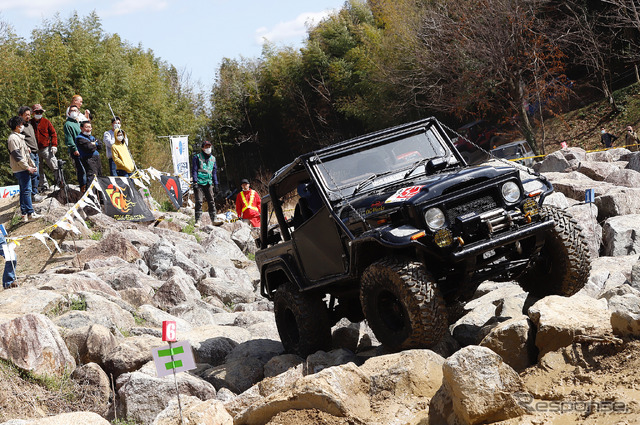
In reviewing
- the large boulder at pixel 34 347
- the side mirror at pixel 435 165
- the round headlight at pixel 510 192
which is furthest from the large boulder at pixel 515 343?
the large boulder at pixel 34 347

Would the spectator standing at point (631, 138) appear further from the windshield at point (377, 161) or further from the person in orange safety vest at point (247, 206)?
the windshield at point (377, 161)

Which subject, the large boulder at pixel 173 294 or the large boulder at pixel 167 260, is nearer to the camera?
the large boulder at pixel 173 294

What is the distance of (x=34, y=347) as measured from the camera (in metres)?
6.69

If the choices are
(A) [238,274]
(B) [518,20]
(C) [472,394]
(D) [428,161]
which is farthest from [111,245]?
(B) [518,20]

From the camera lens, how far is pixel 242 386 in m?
6.97

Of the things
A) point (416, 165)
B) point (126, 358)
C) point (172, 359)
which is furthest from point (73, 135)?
point (172, 359)

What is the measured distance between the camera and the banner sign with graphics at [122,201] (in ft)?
51.5

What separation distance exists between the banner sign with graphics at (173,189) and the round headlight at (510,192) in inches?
564

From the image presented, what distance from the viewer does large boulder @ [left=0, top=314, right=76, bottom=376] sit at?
6582 millimetres

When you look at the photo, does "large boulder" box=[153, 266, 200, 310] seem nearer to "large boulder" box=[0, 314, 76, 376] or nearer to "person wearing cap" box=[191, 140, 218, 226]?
"large boulder" box=[0, 314, 76, 376]

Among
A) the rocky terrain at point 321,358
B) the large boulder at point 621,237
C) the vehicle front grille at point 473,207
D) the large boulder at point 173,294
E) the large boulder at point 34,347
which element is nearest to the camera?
the rocky terrain at point 321,358

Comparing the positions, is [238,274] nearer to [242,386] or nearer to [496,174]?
[242,386]

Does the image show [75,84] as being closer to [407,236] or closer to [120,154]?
[120,154]

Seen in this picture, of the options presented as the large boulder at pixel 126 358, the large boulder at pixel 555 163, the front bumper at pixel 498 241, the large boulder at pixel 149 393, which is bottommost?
the large boulder at pixel 149 393
